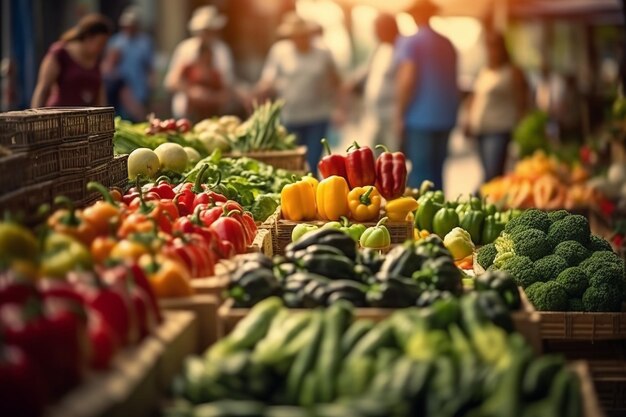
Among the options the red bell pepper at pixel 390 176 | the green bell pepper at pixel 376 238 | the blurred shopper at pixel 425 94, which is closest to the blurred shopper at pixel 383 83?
the blurred shopper at pixel 425 94

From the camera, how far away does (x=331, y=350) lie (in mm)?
3645

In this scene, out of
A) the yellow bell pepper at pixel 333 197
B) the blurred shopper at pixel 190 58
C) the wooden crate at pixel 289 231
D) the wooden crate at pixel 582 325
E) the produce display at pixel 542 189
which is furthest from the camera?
the blurred shopper at pixel 190 58

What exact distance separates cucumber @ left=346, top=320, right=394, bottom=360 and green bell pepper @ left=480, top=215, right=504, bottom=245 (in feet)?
12.2

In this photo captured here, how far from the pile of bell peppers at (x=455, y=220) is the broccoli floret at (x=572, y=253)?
3.94 ft

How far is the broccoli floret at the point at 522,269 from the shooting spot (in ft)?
20.0

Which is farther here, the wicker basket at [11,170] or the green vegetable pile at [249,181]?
the green vegetable pile at [249,181]

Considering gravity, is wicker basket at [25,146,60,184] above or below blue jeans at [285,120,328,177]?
above

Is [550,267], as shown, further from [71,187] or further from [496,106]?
[496,106]

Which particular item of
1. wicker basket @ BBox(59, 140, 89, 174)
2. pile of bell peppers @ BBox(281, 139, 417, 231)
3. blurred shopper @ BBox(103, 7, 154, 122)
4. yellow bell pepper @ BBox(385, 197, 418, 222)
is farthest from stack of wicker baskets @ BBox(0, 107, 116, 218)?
blurred shopper @ BBox(103, 7, 154, 122)

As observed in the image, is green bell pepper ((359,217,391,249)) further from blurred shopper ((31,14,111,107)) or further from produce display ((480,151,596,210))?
blurred shopper ((31,14,111,107))

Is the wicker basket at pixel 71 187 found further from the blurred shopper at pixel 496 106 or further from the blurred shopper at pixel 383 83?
the blurred shopper at pixel 496 106

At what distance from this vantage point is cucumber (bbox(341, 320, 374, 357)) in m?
3.74

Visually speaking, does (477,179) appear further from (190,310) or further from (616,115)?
(190,310)

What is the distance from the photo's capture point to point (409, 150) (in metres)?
13.2
